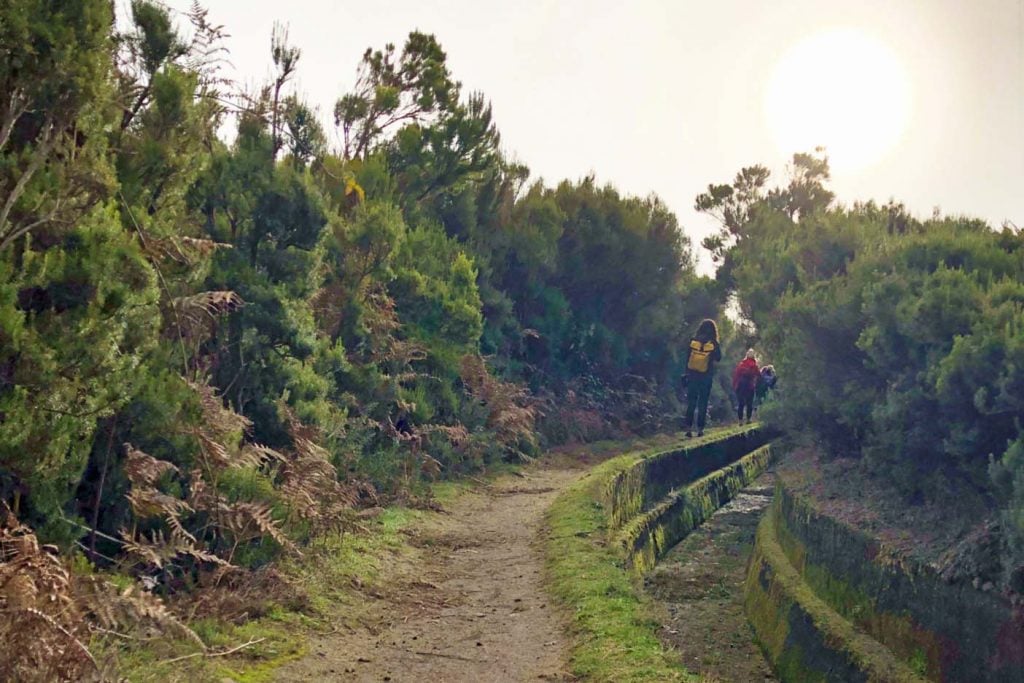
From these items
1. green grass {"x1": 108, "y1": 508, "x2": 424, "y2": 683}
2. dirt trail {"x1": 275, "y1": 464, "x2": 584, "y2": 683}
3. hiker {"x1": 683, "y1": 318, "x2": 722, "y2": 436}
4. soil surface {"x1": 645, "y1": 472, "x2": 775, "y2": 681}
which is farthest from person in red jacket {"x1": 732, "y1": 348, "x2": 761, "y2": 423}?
green grass {"x1": 108, "y1": 508, "x2": 424, "y2": 683}

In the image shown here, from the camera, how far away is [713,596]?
11.6m

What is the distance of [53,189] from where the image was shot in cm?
627

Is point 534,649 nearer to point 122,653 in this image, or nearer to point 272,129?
point 122,653

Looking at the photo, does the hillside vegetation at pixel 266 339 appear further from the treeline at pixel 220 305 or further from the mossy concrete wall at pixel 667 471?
the mossy concrete wall at pixel 667 471

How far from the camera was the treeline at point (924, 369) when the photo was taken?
26.3ft

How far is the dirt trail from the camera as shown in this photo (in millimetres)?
6699

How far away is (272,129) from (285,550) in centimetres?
536

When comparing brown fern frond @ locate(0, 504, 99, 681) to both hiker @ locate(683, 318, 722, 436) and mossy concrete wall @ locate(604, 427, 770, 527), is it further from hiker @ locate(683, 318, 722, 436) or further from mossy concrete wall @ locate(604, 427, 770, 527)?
hiker @ locate(683, 318, 722, 436)

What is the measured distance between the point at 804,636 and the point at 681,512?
273 inches

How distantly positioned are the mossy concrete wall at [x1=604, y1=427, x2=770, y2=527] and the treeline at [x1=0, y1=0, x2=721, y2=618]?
2.30 m

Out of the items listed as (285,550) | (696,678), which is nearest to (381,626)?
(285,550)

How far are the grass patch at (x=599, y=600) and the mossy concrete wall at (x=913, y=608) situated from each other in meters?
1.76

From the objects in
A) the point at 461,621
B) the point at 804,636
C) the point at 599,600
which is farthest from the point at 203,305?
the point at 804,636

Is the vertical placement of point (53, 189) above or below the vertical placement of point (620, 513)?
above
